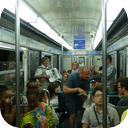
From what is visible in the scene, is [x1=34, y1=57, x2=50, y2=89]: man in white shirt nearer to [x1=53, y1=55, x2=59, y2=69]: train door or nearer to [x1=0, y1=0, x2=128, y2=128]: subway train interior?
[x1=0, y1=0, x2=128, y2=128]: subway train interior

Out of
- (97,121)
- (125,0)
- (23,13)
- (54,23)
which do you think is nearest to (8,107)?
(97,121)

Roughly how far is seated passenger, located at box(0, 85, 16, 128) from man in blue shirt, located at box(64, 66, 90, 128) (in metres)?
1.08

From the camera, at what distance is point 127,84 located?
2744 mm

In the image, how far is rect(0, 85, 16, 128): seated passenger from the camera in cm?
215

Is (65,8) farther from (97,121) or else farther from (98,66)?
(97,121)

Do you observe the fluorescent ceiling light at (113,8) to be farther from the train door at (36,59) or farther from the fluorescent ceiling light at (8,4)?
the train door at (36,59)

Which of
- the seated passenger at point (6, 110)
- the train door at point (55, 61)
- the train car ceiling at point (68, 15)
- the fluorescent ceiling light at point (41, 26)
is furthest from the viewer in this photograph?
the train door at point (55, 61)

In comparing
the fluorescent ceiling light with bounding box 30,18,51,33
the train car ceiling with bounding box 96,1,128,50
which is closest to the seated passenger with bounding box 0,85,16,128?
the fluorescent ceiling light with bounding box 30,18,51,33

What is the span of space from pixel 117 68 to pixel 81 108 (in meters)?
2.75

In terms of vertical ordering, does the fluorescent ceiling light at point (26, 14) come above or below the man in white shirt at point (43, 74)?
above

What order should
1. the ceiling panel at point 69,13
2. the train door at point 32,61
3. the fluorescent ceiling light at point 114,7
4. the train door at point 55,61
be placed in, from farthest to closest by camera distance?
the train door at point 55,61
the train door at point 32,61
the ceiling panel at point 69,13
the fluorescent ceiling light at point 114,7

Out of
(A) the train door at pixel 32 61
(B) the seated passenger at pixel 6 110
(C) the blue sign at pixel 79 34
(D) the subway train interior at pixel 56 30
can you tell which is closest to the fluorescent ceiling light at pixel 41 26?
(D) the subway train interior at pixel 56 30

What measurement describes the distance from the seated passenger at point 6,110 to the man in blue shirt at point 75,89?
108 centimetres

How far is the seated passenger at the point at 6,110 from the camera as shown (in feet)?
7.06
